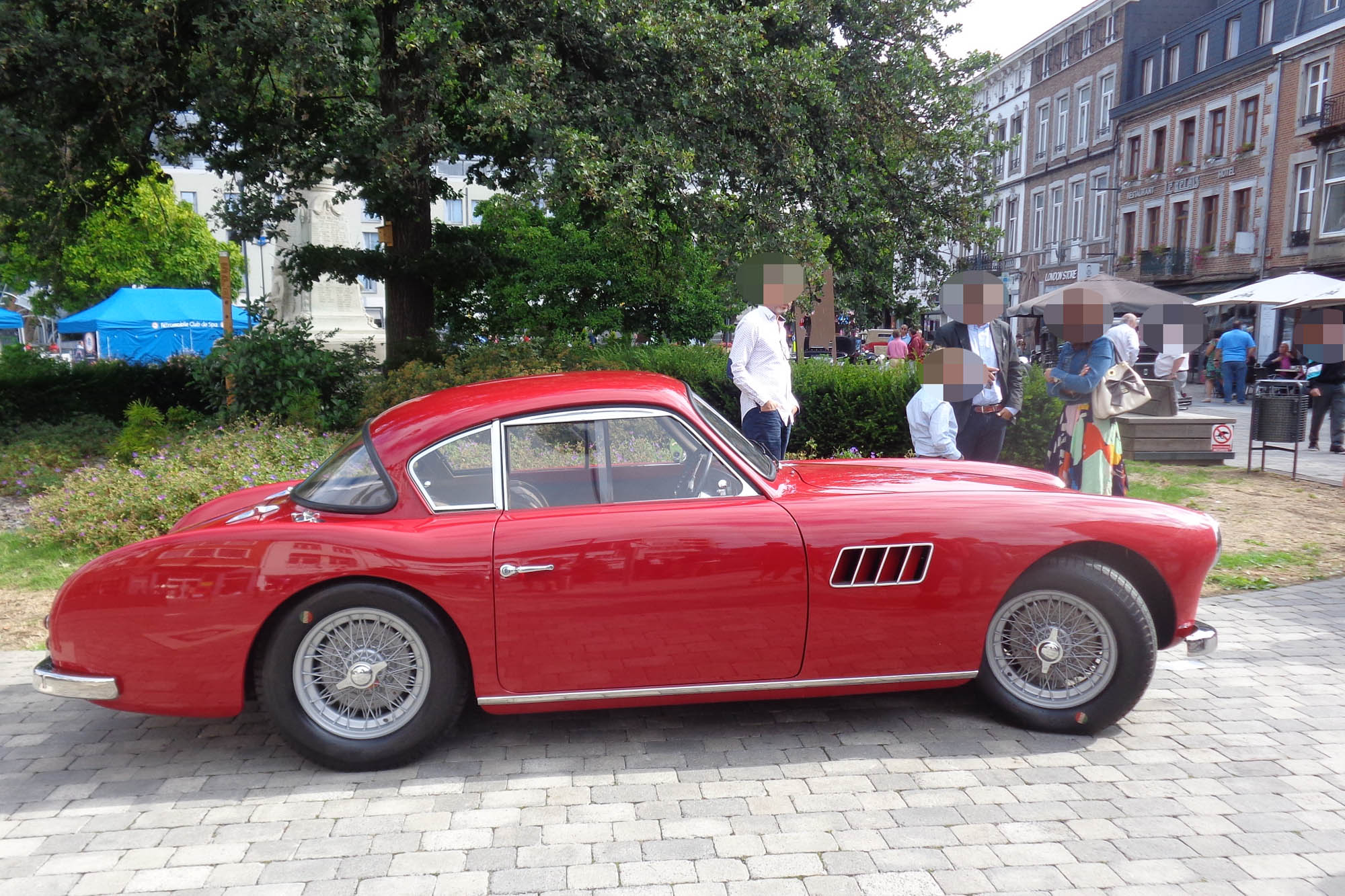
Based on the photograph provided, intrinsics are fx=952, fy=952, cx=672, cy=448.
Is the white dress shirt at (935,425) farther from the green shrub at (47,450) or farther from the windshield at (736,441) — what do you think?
the green shrub at (47,450)

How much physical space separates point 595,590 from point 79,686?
6.34 feet

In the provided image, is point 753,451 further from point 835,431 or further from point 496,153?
point 496,153

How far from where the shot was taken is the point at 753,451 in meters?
4.27

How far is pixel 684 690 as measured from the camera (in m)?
3.67

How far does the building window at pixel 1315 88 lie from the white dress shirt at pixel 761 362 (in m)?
31.1

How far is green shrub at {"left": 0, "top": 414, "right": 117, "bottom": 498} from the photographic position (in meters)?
9.36

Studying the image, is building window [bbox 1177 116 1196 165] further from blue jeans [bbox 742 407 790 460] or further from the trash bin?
blue jeans [bbox 742 407 790 460]

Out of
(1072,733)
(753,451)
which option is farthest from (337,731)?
(1072,733)

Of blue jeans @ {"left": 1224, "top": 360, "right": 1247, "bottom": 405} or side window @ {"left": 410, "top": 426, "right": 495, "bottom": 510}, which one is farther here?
blue jeans @ {"left": 1224, "top": 360, "right": 1247, "bottom": 405}

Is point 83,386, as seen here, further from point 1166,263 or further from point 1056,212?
point 1056,212

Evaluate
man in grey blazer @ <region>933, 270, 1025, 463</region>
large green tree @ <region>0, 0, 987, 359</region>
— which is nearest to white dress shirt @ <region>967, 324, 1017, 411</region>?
man in grey blazer @ <region>933, 270, 1025, 463</region>

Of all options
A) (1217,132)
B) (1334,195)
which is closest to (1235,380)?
(1334,195)

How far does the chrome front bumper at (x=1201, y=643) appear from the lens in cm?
393

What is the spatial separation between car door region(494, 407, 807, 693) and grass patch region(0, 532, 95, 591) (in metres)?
4.19
